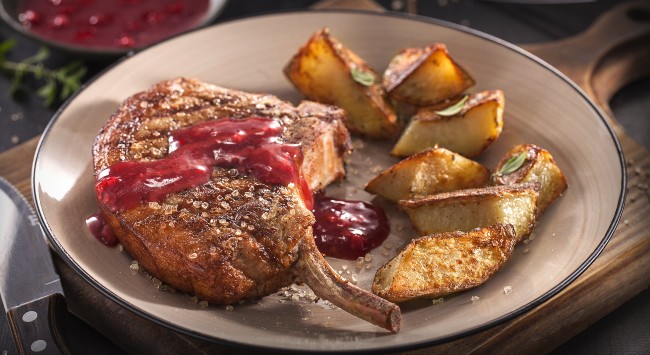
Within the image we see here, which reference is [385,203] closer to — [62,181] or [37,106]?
[62,181]

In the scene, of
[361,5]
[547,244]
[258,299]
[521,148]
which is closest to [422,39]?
[361,5]

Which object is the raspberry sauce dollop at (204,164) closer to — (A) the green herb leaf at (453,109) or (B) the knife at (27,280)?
(B) the knife at (27,280)

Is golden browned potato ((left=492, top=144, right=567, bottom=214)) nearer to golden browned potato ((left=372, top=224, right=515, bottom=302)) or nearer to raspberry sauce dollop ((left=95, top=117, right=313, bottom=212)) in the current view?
golden browned potato ((left=372, top=224, right=515, bottom=302))

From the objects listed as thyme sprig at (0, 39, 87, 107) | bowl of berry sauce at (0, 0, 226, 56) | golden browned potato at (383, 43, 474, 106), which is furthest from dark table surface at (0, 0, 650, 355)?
golden browned potato at (383, 43, 474, 106)

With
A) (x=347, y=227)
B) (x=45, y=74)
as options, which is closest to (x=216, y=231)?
(x=347, y=227)

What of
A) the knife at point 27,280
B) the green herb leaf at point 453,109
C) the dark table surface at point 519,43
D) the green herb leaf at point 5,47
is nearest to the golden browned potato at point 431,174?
the green herb leaf at point 453,109
